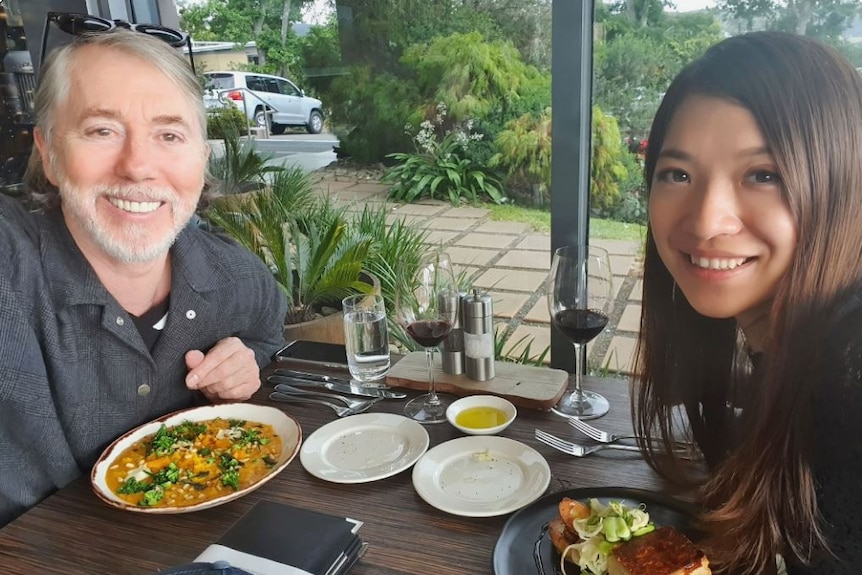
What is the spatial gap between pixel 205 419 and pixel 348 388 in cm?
31

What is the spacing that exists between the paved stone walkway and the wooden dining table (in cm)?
163

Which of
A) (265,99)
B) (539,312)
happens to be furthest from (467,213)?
(265,99)

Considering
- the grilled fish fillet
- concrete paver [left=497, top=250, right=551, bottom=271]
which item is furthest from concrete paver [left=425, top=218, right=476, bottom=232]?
the grilled fish fillet

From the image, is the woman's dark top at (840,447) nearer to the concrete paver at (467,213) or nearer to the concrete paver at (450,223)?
the concrete paver at (467,213)

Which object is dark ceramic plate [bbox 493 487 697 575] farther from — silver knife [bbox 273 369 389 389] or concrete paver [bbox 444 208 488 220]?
concrete paver [bbox 444 208 488 220]

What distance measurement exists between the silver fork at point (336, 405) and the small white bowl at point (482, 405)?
0.64 ft

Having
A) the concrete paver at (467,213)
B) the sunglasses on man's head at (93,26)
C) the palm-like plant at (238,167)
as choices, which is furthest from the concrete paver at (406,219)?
the sunglasses on man's head at (93,26)

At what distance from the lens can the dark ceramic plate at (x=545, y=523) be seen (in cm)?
84

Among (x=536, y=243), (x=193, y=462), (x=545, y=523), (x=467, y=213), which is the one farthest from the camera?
(x=467, y=213)

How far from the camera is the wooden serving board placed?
1.31 metres

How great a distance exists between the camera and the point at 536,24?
2.51m

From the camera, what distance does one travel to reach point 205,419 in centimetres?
133

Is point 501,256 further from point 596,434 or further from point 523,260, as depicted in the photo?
point 596,434

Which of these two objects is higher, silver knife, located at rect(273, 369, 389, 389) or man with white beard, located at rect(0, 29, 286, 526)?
man with white beard, located at rect(0, 29, 286, 526)
